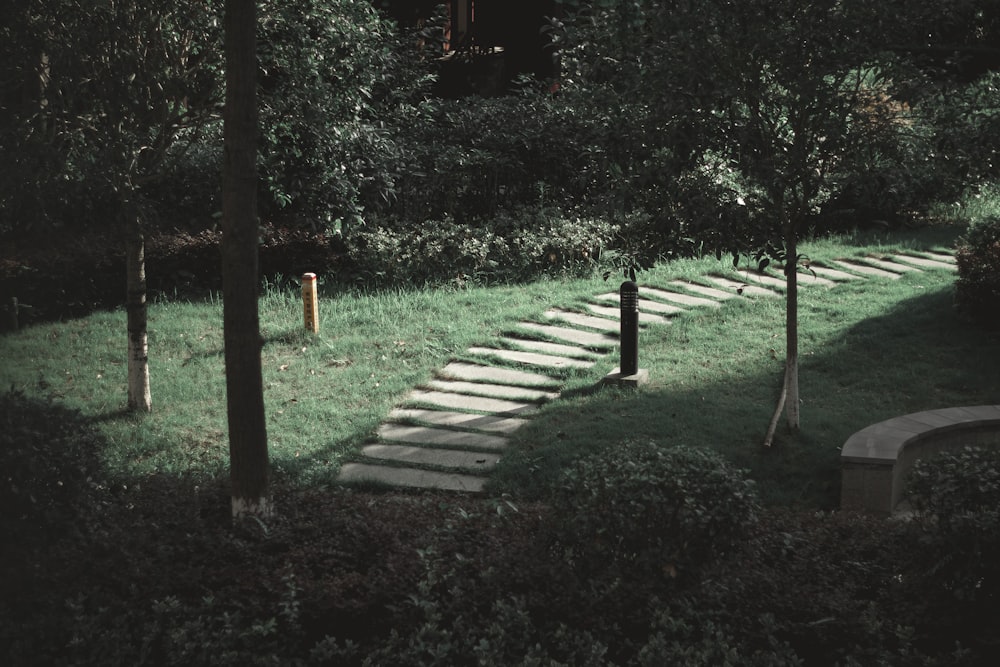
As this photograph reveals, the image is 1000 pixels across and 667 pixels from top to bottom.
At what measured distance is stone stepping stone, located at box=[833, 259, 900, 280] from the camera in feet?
41.5

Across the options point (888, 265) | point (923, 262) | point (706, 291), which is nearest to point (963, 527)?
point (706, 291)

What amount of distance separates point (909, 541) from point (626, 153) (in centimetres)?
369

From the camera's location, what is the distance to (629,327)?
8.73 m

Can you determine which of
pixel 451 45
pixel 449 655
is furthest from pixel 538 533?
pixel 451 45

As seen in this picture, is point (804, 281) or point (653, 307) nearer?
point (653, 307)

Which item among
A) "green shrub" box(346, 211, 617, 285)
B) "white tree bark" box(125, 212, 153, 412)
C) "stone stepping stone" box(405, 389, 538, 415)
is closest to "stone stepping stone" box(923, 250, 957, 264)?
"green shrub" box(346, 211, 617, 285)

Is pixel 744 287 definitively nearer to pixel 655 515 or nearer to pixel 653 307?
pixel 653 307

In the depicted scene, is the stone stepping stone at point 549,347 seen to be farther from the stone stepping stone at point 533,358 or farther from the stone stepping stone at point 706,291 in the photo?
the stone stepping stone at point 706,291

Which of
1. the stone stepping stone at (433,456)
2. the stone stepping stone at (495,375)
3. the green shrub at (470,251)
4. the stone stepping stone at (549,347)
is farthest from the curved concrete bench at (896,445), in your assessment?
the green shrub at (470,251)

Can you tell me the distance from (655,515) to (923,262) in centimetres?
1012

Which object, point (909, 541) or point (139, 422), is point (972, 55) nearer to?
point (909, 541)

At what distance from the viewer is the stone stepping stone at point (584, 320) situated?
10586 mm

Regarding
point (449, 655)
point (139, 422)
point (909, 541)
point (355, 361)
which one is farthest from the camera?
point (355, 361)

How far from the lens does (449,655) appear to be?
175 inches
